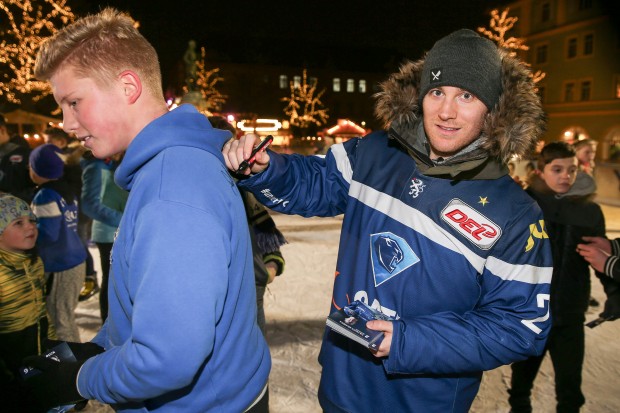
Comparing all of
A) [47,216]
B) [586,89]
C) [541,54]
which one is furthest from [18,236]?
[541,54]

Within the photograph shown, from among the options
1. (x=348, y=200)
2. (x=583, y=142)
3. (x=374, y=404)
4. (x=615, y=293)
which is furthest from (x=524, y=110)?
(x=583, y=142)

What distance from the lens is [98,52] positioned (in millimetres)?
1363

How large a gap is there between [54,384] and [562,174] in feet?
11.1

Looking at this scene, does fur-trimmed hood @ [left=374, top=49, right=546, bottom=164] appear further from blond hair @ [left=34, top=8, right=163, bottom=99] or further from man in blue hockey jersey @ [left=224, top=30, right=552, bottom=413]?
blond hair @ [left=34, top=8, right=163, bottom=99]

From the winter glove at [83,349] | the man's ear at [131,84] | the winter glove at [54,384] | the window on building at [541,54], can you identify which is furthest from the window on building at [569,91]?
the winter glove at [54,384]

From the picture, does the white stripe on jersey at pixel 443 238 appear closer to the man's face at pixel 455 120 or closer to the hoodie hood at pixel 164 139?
the man's face at pixel 455 120

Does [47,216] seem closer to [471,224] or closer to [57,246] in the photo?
[57,246]

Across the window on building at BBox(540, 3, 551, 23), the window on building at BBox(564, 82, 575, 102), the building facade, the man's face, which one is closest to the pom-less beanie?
the man's face

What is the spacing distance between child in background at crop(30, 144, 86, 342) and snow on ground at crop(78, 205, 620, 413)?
31.6 inches

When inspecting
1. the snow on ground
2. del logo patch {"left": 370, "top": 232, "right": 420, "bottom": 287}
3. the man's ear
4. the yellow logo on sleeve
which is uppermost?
the man's ear

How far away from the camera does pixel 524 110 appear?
1730 mm

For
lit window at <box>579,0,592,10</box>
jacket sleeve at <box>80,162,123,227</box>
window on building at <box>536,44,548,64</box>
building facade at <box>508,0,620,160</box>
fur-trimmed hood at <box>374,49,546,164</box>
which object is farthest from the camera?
window on building at <box>536,44,548,64</box>

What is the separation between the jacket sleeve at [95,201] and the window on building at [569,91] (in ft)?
124

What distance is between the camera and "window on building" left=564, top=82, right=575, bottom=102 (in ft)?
109
